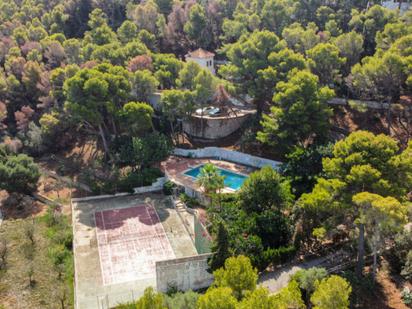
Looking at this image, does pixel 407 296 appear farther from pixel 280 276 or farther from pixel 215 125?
pixel 215 125

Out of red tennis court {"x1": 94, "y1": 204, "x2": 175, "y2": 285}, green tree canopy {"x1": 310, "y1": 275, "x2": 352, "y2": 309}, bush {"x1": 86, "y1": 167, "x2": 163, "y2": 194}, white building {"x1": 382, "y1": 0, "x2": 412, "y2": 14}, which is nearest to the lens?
green tree canopy {"x1": 310, "y1": 275, "x2": 352, "y2": 309}

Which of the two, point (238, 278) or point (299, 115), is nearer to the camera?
point (238, 278)

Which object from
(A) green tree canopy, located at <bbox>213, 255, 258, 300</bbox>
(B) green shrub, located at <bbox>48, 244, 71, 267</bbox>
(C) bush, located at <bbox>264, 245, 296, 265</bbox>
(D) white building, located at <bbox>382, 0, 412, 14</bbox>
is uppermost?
(D) white building, located at <bbox>382, 0, 412, 14</bbox>

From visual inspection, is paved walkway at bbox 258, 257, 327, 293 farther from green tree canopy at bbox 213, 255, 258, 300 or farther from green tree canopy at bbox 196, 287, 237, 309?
green tree canopy at bbox 196, 287, 237, 309

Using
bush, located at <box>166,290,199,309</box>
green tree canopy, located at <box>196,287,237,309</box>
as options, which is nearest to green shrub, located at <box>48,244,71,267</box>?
bush, located at <box>166,290,199,309</box>

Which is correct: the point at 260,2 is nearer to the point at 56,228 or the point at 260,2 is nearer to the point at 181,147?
the point at 181,147

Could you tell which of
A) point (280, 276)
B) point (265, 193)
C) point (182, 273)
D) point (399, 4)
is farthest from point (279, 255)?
point (399, 4)

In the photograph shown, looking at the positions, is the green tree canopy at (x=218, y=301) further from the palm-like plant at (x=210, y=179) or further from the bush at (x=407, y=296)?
the palm-like plant at (x=210, y=179)

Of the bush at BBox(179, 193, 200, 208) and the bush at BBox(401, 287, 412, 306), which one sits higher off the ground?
the bush at BBox(401, 287, 412, 306)
